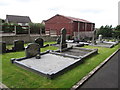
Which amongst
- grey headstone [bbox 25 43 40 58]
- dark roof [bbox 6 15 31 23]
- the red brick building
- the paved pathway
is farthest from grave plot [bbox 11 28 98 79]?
dark roof [bbox 6 15 31 23]

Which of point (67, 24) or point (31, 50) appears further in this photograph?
point (67, 24)

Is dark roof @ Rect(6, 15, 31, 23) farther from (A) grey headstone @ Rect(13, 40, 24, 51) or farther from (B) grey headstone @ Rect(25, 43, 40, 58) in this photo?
(B) grey headstone @ Rect(25, 43, 40, 58)

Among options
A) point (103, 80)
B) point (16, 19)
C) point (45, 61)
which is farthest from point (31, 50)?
point (16, 19)

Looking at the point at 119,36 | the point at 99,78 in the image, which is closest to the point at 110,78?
the point at 99,78

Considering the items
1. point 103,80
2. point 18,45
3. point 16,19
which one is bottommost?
point 103,80

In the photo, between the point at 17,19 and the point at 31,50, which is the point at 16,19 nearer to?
the point at 17,19

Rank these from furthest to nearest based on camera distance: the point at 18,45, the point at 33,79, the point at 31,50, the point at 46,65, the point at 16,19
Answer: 1. the point at 16,19
2. the point at 18,45
3. the point at 31,50
4. the point at 46,65
5. the point at 33,79

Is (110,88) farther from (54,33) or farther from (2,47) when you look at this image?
(54,33)

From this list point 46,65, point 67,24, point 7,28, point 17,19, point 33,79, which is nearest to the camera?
point 33,79

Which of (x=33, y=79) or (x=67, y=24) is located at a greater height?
(x=67, y=24)

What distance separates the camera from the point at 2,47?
9414 millimetres

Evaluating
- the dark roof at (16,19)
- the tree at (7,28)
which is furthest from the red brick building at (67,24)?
the dark roof at (16,19)

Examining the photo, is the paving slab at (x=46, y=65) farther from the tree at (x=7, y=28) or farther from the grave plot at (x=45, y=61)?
the tree at (x=7, y=28)

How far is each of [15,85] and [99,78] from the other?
151 inches
